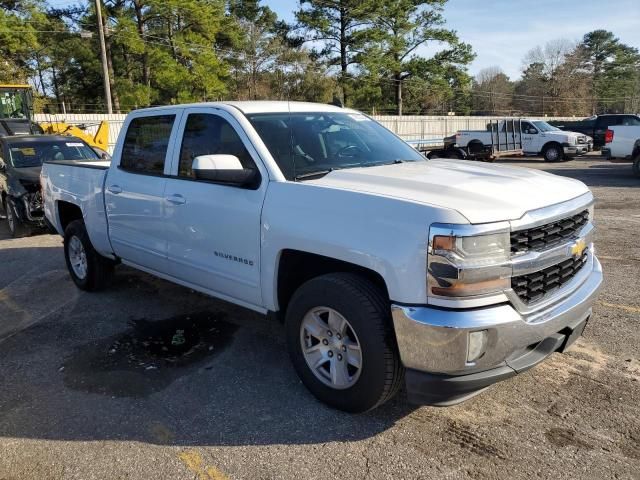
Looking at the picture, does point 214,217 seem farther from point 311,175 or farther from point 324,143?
point 324,143

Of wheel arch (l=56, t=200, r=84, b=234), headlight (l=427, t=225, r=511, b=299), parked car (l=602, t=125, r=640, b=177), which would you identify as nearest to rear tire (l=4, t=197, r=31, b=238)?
wheel arch (l=56, t=200, r=84, b=234)

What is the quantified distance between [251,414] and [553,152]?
21.1 m

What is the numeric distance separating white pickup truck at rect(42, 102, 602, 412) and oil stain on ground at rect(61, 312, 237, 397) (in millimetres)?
546

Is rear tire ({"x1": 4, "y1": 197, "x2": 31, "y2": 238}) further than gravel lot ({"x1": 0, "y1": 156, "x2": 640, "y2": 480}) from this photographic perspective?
Yes

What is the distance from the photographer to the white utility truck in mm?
20016

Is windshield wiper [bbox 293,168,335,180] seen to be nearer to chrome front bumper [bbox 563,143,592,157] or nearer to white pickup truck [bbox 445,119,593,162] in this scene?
white pickup truck [bbox 445,119,593,162]

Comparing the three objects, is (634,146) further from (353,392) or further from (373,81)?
(373,81)

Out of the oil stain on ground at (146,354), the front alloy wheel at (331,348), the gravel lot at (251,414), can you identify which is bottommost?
the gravel lot at (251,414)

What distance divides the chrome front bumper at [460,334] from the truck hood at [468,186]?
50 cm

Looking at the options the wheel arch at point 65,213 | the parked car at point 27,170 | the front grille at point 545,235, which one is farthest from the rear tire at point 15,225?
→ the front grille at point 545,235

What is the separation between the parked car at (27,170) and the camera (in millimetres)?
9125

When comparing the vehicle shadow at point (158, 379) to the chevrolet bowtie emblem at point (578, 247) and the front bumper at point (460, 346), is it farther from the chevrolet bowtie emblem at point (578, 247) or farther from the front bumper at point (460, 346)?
the chevrolet bowtie emblem at point (578, 247)

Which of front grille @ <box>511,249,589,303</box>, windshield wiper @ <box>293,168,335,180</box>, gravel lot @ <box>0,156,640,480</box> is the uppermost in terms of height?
windshield wiper @ <box>293,168,335,180</box>

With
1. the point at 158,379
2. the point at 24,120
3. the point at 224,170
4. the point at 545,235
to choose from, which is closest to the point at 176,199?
the point at 224,170
